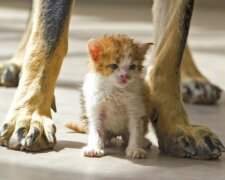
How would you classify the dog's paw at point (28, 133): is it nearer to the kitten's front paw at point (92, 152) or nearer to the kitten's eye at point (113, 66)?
the kitten's front paw at point (92, 152)

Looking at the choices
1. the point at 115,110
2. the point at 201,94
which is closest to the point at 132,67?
the point at 115,110

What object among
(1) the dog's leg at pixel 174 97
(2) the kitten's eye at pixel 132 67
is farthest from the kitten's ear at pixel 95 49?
(1) the dog's leg at pixel 174 97

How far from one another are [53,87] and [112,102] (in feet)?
0.84

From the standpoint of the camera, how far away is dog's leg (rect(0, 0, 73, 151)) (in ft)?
8.91

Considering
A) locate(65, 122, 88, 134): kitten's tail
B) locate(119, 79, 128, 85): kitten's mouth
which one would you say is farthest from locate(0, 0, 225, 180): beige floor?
locate(119, 79, 128, 85): kitten's mouth

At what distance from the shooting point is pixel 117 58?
8.64 feet

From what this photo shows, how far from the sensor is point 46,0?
2906 mm

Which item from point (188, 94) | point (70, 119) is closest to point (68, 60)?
point (188, 94)

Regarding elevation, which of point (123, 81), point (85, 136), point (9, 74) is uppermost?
point (123, 81)

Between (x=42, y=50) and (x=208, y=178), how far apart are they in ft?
2.64

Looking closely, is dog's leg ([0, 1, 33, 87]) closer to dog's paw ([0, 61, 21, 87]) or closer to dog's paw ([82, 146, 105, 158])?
dog's paw ([0, 61, 21, 87])

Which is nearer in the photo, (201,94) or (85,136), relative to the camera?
(85,136)

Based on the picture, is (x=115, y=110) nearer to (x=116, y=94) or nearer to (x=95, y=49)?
(x=116, y=94)

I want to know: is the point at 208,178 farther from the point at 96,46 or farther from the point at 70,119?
the point at 70,119
